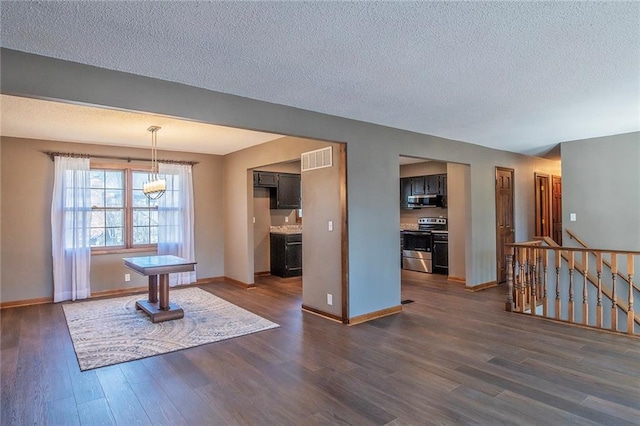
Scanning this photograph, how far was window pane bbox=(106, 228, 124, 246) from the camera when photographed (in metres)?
6.25

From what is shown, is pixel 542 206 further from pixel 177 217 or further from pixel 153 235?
pixel 153 235

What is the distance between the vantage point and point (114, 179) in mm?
6324

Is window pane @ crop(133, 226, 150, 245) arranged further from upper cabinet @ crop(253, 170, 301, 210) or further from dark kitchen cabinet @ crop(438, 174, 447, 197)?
dark kitchen cabinet @ crop(438, 174, 447, 197)

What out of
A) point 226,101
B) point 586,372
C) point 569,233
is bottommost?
point 586,372

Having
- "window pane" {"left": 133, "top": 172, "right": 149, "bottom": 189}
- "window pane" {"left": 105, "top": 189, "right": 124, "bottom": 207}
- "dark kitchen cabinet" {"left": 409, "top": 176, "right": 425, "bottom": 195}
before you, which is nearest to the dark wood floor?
"window pane" {"left": 105, "top": 189, "right": 124, "bottom": 207}

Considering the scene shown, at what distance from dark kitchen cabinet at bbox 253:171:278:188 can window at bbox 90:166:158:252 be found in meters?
1.86

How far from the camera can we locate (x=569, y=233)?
6.20 meters

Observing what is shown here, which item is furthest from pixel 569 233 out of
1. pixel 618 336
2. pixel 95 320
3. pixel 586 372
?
pixel 95 320

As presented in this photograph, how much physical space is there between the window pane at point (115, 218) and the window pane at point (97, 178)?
463 millimetres

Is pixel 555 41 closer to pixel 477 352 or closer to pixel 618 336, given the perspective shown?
pixel 477 352

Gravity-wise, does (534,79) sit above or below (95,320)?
above

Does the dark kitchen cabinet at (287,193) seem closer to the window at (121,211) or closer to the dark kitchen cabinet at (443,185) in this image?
the window at (121,211)

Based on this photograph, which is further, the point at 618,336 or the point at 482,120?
the point at 482,120

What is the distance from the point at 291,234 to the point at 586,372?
5.24m
